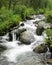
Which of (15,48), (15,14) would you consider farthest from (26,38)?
(15,14)

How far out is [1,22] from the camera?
2148 cm

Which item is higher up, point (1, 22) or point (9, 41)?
point (1, 22)

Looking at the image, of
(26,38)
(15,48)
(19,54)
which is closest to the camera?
(19,54)

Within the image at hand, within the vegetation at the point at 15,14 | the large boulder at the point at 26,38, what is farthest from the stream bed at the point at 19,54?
the vegetation at the point at 15,14

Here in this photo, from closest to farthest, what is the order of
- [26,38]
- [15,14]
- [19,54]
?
[19,54] < [26,38] < [15,14]

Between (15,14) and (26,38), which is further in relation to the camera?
(15,14)

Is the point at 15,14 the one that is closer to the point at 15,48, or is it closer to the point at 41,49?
the point at 15,48

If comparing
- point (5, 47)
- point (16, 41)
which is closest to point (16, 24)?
point (16, 41)

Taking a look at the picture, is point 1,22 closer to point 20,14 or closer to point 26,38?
point 26,38

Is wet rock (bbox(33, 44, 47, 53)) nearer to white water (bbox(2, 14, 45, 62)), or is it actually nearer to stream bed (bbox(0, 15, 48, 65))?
stream bed (bbox(0, 15, 48, 65))

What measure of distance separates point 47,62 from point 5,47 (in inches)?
202

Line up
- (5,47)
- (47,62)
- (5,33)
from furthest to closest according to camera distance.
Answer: (5,33) → (5,47) → (47,62)

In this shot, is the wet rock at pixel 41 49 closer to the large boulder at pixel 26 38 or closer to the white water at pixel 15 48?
the white water at pixel 15 48

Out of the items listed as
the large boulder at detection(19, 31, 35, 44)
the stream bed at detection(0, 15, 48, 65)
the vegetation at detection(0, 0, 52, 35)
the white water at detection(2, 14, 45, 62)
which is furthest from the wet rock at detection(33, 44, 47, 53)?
the vegetation at detection(0, 0, 52, 35)
